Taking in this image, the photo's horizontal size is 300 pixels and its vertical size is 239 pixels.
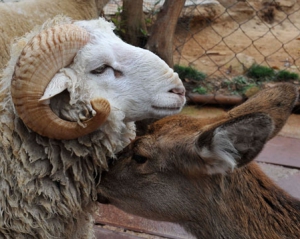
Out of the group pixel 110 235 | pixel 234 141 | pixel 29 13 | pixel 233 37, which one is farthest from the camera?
pixel 233 37

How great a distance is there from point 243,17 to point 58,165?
8686 mm

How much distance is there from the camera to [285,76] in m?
7.04

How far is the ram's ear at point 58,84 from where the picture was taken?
2.53 meters

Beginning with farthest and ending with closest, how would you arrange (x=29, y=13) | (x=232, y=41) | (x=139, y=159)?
1. (x=232, y=41)
2. (x=29, y=13)
3. (x=139, y=159)

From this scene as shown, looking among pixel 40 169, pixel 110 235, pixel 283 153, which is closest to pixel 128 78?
pixel 40 169

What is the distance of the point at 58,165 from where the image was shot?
275 centimetres

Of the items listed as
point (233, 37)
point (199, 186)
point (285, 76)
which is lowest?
point (233, 37)

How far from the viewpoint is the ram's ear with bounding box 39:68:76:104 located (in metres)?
2.53

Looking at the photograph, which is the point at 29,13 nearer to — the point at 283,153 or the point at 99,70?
the point at 99,70

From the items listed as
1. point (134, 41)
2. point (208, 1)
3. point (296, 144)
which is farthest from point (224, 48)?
point (296, 144)

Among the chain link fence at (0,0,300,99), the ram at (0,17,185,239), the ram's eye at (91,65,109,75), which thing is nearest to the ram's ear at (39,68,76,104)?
the ram at (0,17,185,239)

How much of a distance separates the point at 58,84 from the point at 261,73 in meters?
5.12

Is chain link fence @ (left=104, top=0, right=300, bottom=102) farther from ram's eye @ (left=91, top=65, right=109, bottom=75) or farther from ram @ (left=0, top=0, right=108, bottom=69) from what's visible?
ram's eye @ (left=91, top=65, right=109, bottom=75)

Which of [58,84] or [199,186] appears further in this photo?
[199,186]
